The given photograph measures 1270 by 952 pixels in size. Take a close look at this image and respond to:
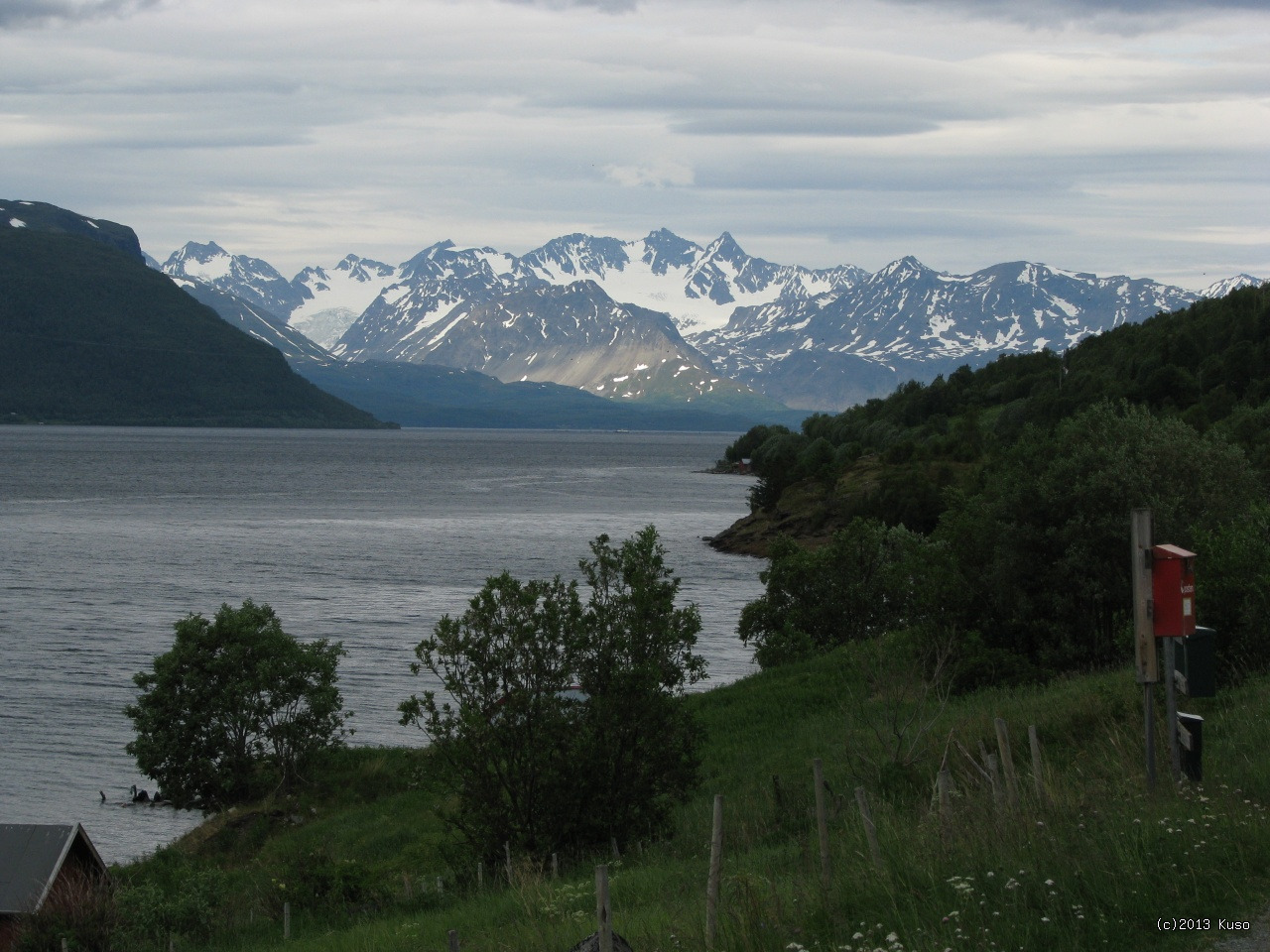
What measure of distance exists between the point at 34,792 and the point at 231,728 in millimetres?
6880

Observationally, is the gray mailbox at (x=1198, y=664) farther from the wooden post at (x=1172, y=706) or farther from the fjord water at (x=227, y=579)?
the fjord water at (x=227, y=579)

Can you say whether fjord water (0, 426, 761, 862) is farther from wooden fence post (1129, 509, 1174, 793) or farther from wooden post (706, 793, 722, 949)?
wooden fence post (1129, 509, 1174, 793)

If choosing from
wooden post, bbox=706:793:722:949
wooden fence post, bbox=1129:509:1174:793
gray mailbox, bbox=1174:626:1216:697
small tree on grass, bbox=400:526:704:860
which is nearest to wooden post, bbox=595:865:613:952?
wooden post, bbox=706:793:722:949

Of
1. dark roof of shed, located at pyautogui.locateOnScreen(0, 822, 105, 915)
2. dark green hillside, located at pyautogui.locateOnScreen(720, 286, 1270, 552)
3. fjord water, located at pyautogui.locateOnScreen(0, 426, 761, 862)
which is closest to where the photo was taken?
dark roof of shed, located at pyautogui.locateOnScreen(0, 822, 105, 915)

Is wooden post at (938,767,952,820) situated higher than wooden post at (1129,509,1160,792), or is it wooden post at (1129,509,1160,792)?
wooden post at (1129,509,1160,792)

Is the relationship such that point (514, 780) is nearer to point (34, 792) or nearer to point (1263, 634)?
point (1263, 634)

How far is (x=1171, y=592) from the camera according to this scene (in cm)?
1173

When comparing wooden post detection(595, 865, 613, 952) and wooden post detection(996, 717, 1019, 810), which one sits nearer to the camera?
wooden post detection(595, 865, 613, 952)

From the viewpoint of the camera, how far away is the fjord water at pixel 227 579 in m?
49.1

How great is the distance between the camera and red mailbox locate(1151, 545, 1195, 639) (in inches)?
458

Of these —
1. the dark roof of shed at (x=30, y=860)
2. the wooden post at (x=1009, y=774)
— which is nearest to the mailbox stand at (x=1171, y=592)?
the wooden post at (x=1009, y=774)

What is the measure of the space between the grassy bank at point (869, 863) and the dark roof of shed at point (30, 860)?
268cm

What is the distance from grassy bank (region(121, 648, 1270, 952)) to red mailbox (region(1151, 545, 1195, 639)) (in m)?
1.54

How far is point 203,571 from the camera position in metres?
95.9
